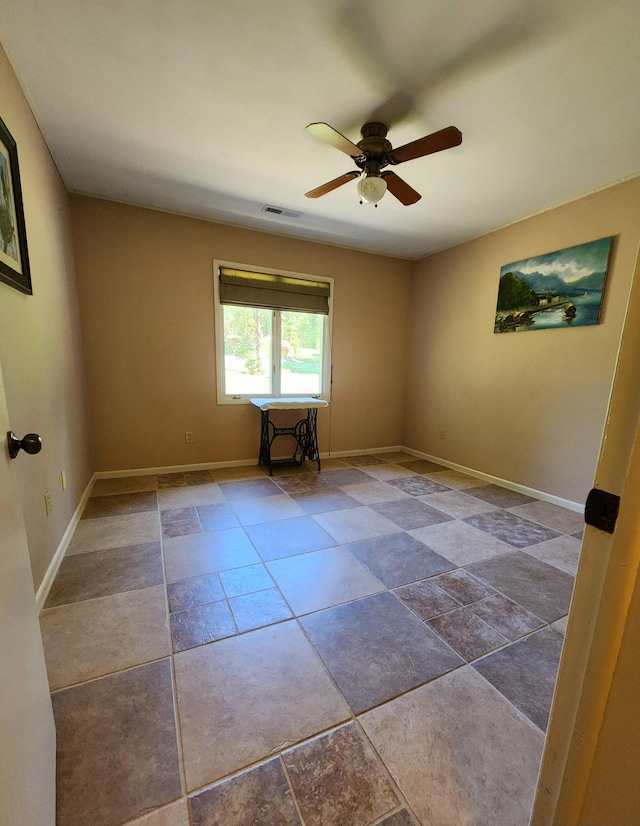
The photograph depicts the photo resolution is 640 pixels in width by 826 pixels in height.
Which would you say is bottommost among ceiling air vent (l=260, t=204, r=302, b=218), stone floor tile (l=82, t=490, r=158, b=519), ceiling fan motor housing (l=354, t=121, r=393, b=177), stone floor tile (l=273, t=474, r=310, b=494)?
stone floor tile (l=273, t=474, r=310, b=494)

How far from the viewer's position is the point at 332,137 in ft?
5.85

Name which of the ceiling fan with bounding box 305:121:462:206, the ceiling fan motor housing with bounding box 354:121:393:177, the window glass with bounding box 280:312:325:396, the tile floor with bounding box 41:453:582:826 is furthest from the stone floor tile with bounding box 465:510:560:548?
the ceiling fan motor housing with bounding box 354:121:393:177

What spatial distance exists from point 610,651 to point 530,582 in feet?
5.51

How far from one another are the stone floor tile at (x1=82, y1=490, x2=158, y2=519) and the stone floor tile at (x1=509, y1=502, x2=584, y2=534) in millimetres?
3118

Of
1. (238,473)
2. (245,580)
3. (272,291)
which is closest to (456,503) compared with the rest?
(245,580)

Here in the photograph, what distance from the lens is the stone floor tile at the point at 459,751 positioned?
3.00ft

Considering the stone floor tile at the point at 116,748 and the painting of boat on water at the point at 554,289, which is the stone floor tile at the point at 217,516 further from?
the painting of boat on water at the point at 554,289

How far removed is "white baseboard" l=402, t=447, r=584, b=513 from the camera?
2.91 meters

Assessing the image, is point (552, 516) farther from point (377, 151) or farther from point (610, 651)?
point (377, 151)

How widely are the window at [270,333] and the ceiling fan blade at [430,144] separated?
201 cm

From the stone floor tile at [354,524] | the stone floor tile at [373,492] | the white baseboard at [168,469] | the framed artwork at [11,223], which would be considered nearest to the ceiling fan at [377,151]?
the framed artwork at [11,223]

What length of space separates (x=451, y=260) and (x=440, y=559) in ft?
11.1

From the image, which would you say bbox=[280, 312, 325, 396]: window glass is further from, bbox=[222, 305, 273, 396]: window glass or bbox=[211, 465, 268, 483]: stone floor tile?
bbox=[211, 465, 268, 483]: stone floor tile

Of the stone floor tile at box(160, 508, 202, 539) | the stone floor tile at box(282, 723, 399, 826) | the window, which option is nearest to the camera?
the stone floor tile at box(282, 723, 399, 826)
